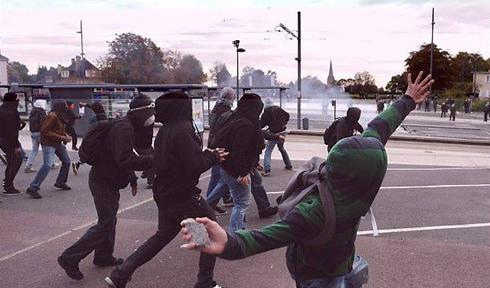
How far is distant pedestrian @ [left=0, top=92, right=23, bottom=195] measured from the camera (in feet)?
25.2

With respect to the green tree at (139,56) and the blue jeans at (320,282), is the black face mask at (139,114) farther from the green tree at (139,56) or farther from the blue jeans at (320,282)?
the blue jeans at (320,282)

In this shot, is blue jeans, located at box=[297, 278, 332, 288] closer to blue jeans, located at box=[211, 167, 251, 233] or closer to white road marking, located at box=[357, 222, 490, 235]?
blue jeans, located at box=[211, 167, 251, 233]

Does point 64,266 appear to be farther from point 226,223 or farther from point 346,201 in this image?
point 346,201

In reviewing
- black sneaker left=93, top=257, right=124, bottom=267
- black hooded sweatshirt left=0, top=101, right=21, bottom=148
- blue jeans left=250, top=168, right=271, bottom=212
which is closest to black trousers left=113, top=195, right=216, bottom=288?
black sneaker left=93, top=257, right=124, bottom=267

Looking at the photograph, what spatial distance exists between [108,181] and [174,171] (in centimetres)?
94

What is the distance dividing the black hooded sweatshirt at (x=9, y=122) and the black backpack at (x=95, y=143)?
4.04 m

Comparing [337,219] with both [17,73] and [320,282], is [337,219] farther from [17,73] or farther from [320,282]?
[17,73]

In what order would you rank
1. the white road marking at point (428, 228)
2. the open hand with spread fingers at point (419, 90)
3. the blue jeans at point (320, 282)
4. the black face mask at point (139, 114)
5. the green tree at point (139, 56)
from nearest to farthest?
the blue jeans at point (320, 282)
the open hand with spread fingers at point (419, 90)
the black face mask at point (139, 114)
the white road marking at point (428, 228)
the green tree at point (139, 56)

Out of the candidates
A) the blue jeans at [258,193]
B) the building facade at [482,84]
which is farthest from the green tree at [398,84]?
the building facade at [482,84]

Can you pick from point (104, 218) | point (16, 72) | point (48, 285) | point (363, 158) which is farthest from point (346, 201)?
point (16, 72)

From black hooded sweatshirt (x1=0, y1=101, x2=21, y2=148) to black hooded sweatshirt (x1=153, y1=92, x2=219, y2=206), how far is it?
487cm

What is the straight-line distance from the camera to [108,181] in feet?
14.3

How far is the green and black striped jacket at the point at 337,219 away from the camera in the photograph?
1876 mm

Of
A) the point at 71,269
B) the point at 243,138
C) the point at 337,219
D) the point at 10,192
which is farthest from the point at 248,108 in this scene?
the point at 10,192
